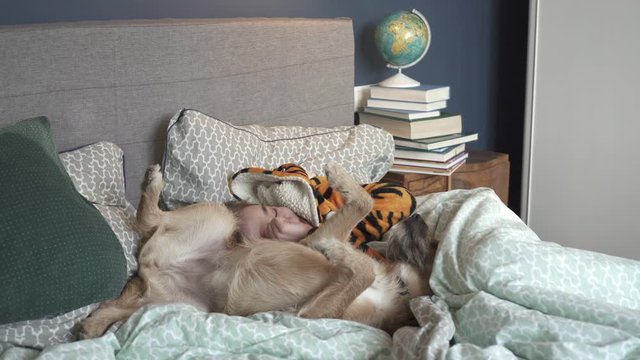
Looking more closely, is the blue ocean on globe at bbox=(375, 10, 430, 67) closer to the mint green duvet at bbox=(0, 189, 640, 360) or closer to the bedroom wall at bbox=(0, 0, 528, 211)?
the bedroom wall at bbox=(0, 0, 528, 211)

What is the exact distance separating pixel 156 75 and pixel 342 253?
2.84 ft

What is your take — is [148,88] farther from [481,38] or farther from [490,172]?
[481,38]

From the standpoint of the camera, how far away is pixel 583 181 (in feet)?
11.2

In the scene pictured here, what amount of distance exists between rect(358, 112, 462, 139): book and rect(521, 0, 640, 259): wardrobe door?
2.14ft

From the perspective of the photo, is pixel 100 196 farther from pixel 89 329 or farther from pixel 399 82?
pixel 399 82

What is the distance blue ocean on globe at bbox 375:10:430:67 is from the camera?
302 cm

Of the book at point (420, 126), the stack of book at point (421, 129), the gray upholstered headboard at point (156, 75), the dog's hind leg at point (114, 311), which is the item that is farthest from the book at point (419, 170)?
the dog's hind leg at point (114, 311)

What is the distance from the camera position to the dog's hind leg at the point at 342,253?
1704mm

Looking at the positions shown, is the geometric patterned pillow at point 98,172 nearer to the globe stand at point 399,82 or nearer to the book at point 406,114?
the book at point 406,114

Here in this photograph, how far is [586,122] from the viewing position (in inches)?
132

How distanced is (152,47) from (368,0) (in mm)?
1392

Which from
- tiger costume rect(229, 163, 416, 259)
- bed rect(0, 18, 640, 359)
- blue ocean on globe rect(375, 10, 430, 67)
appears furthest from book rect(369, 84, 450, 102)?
tiger costume rect(229, 163, 416, 259)

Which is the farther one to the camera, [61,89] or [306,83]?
[306,83]

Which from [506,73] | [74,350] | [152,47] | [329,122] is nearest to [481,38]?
[506,73]
